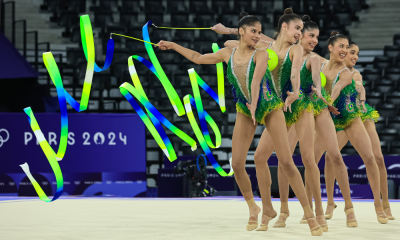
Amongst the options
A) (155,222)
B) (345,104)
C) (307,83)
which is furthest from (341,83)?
(155,222)

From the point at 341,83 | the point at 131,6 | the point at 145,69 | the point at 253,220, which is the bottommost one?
the point at 253,220

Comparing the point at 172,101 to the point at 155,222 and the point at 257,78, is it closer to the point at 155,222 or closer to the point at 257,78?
the point at 155,222

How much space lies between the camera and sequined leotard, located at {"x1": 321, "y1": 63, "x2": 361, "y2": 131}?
461 centimetres

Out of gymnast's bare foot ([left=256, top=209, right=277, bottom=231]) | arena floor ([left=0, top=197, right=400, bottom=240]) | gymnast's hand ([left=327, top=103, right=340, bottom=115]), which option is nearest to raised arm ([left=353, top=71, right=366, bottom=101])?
gymnast's hand ([left=327, top=103, right=340, bottom=115])

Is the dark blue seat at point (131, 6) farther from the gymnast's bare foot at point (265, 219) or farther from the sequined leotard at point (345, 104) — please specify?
the gymnast's bare foot at point (265, 219)

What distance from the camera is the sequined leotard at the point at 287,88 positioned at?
4.00 meters

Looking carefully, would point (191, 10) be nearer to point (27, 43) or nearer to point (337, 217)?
point (27, 43)

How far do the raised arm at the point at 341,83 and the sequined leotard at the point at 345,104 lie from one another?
6 centimetres

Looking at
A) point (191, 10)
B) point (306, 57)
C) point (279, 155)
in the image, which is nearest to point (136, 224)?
point (279, 155)

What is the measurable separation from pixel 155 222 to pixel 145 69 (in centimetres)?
692

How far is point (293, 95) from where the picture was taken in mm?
3797

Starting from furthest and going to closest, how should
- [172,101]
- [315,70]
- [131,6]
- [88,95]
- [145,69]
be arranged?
[131,6] → [145,69] → [172,101] → [88,95] → [315,70]

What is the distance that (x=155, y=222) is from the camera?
450 cm

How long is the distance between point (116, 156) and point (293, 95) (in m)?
4.66
